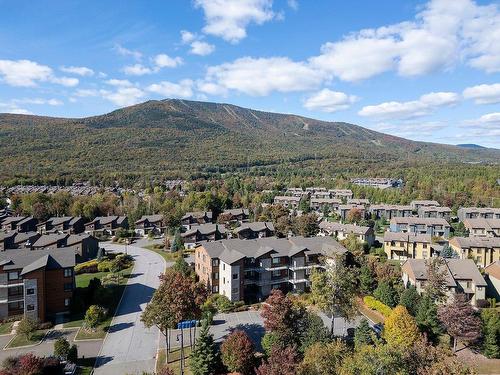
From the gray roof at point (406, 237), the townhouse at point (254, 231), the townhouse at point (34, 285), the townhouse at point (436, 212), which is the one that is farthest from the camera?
the townhouse at point (436, 212)

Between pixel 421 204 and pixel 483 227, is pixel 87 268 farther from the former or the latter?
pixel 421 204

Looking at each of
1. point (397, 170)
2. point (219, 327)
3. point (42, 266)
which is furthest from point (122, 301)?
point (397, 170)

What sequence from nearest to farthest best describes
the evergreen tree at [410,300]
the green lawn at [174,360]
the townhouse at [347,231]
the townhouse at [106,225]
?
the green lawn at [174,360]
the evergreen tree at [410,300]
the townhouse at [347,231]
the townhouse at [106,225]

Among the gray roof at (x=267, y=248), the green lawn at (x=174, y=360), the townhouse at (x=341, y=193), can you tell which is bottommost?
the green lawn at (x=174, y=360)

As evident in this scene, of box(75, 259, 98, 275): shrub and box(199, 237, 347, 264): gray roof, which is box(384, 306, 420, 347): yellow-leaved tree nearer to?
box(199, 237, 347, 264): gray roof

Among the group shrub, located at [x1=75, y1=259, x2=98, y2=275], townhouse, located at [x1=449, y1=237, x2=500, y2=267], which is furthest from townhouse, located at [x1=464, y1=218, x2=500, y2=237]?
shrub, located at [x1=75, y1=259, x2=98, y2=275]

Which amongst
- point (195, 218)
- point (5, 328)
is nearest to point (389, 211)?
point (195, 218)

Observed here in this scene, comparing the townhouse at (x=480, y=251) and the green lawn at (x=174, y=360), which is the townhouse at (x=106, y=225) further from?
the townhouse at (x=480, y=251)

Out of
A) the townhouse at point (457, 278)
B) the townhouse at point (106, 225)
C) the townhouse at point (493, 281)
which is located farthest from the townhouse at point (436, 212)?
the townhouse at point (106, 225)

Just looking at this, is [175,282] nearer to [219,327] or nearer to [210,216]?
[219,327]
